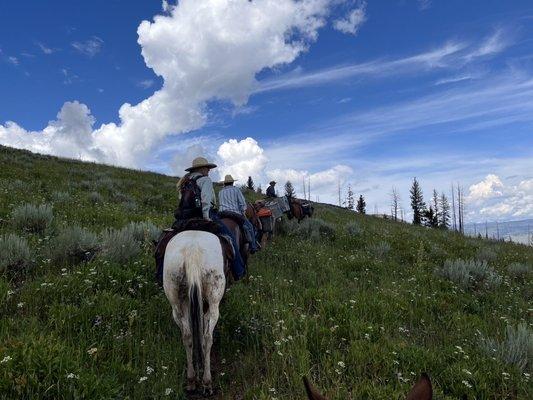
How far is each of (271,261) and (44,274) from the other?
5.87 m

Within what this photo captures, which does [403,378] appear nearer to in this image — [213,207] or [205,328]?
[205,328]

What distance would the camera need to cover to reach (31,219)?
9633 millimetres

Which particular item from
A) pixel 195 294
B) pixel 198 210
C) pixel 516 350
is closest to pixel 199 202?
pixel 198 210

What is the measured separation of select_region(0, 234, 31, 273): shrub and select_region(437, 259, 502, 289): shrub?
977cm

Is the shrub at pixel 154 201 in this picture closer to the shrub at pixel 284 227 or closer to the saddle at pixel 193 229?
the shrub at pixel 284 227

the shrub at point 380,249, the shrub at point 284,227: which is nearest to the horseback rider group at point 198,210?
the shrub at point 380,249

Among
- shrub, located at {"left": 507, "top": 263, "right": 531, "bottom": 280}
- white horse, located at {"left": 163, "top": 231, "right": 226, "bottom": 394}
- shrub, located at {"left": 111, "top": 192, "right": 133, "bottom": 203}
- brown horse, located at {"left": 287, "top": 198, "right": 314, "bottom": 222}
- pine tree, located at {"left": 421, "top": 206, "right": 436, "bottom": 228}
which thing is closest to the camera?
white horse, located at {"left": 163, "top": 231, "right": 226, "bottom": 394}

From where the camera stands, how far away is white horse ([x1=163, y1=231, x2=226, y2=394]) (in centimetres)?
484

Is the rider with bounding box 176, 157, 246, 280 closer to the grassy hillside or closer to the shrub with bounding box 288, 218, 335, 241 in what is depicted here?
the grassy hillside

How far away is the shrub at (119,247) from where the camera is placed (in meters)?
7.89

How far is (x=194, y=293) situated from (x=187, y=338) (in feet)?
1.86

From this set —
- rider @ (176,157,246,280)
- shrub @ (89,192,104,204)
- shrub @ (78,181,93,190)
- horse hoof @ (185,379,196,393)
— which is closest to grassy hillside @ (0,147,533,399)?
horse hoof @ (185,379,196,393)

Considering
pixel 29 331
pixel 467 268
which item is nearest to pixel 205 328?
pixel 29 331

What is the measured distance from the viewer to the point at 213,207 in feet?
25.0
